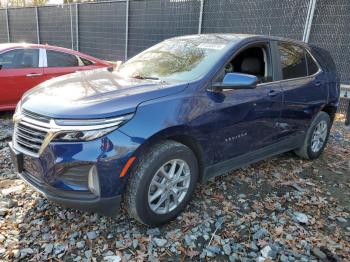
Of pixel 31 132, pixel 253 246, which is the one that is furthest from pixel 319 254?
pixel 31 132

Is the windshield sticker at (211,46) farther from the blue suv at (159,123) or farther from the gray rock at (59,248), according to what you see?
the gray rock at (59,248)

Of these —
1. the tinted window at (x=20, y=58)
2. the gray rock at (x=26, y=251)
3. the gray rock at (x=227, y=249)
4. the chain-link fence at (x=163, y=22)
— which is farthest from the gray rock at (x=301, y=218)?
the tinted window at (x=20, y=58)

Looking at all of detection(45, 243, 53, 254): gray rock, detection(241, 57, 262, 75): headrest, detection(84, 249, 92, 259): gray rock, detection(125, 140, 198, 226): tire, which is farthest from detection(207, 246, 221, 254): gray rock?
detection(241, 57, 262, 75): headrest

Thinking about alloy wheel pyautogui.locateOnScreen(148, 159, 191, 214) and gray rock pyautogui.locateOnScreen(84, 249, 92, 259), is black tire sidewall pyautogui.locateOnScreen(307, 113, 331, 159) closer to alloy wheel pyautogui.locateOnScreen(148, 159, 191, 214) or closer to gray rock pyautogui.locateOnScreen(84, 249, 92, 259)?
alloy wheel pyautogui.locateOnScreen(148, 159, 191, 214)

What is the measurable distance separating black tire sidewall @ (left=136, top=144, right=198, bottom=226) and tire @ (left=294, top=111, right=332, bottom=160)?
2.27m

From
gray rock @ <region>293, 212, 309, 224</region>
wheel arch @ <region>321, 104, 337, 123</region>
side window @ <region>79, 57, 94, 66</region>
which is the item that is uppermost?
side window @ <region>79, 57, 94, 66</region>

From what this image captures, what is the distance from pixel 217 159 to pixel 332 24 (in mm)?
5566

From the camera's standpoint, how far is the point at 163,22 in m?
10.3

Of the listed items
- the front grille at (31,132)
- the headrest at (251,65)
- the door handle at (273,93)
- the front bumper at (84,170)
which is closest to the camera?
the front bumper at (84,170)

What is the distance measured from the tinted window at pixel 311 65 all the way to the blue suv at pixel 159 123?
264 mm

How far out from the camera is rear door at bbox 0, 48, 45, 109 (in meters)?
6.02

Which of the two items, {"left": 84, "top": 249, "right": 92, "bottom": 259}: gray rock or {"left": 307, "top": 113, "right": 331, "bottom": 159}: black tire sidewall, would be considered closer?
{"left": 84, "top": 249, "right": 92, "bottom": 259}: gray rock

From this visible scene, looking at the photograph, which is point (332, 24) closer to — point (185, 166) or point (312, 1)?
point (312, 1)

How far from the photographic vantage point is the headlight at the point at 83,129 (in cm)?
254
